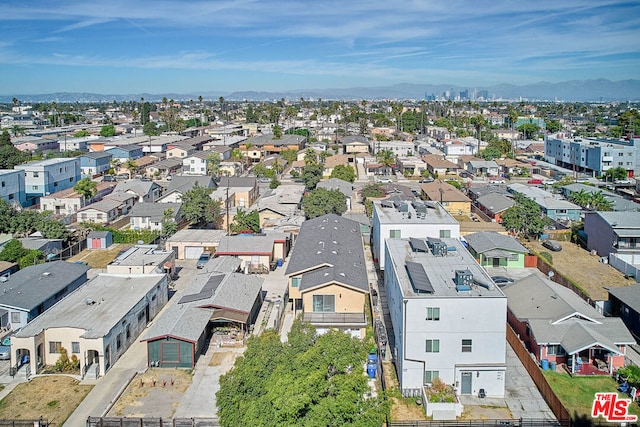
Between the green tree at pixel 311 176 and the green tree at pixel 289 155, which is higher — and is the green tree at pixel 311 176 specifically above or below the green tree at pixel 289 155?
below

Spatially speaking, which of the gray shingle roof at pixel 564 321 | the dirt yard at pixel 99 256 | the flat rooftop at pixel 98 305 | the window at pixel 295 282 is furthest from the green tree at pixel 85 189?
the gray shingle roof at pixel 564 321

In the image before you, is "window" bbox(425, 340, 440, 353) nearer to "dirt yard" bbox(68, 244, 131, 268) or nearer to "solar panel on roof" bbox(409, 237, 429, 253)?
"solar panel on roof" bbox(409, 237, 429, 253)

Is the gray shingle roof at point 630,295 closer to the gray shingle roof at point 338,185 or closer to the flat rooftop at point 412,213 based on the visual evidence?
the flat rooftop at point 412,213

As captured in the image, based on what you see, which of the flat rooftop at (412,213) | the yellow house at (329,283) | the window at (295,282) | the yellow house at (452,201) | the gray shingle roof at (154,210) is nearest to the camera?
the yellow house at (329,283)

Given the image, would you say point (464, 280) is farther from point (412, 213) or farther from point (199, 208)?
point (199, 208)

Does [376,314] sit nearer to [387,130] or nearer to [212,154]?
[212,154]

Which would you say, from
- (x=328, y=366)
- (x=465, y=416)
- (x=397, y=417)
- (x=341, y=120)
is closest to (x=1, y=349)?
(x=328, y=366)
